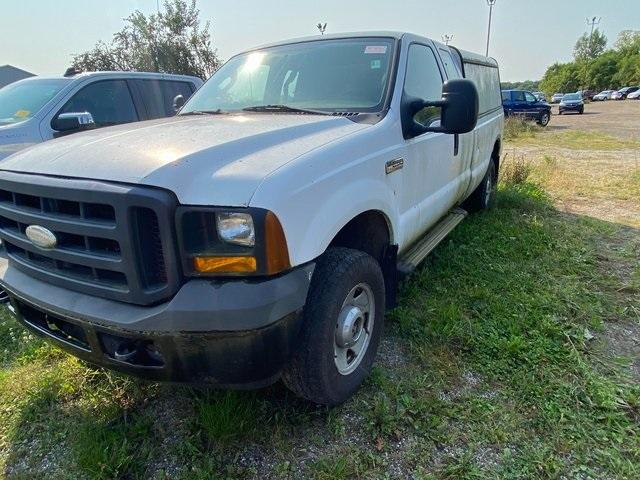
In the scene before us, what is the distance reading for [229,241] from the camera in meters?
1.68

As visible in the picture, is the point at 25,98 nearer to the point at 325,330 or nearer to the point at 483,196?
the point at 325,330

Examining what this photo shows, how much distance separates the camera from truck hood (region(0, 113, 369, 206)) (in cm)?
167

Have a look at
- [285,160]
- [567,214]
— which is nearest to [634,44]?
[567,214]

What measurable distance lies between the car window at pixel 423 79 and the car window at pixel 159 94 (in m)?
3.43

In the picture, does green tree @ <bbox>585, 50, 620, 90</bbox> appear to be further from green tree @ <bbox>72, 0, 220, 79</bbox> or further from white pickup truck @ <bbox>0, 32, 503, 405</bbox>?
white pickup truck @ <bbox>0, 32, 503, 405</bbox>

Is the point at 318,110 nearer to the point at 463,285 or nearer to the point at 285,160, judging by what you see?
the point at 285,160

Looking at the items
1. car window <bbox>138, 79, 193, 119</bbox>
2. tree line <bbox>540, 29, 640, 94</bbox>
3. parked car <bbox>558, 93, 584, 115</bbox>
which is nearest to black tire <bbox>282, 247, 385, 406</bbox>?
car window <bbox>138, 79, 193, 119</bbox>

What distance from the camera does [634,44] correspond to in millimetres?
77438

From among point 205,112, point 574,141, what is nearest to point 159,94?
point 205,112

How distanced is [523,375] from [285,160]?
1890 mm

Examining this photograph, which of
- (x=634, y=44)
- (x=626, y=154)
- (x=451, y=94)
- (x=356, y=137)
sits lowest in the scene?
(x=626, y=154)

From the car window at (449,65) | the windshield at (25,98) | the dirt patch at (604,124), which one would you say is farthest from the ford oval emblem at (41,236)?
the dirt patch at (604,124)

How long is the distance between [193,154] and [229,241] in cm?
41

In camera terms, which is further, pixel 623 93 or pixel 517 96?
pixel 623 93
